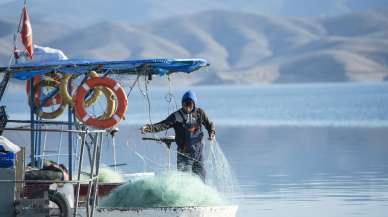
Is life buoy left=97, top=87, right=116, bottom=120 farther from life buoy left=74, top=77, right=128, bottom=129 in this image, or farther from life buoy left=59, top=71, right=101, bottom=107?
life buoy left=59, top=71, right=101, bottom=107

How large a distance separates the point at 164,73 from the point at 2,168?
480cm

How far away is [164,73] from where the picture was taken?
60.5 ft

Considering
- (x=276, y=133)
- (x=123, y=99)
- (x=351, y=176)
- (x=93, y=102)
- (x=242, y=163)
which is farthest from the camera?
(x=276, y=133)

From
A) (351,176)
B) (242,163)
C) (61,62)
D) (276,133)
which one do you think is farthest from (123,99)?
(276,133)

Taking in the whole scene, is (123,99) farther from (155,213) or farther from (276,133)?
(276,133)

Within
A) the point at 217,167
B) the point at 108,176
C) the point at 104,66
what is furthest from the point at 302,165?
the point at 104,66

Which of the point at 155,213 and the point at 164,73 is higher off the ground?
the point at 164,73

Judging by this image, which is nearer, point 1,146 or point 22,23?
point 1,146

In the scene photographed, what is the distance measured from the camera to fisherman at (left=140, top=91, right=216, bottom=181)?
17156 millimetres

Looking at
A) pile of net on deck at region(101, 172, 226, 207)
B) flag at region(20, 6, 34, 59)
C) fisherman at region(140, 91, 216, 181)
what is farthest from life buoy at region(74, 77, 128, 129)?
flag at region(20, 6, 34, 59)

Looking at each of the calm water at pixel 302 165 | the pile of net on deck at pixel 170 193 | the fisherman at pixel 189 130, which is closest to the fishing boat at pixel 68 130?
the pile of net on deck at pixel 170 193

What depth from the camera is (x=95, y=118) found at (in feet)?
55.7

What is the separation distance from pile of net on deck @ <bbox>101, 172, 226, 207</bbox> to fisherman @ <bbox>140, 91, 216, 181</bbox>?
31 cm

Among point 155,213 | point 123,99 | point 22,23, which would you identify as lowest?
point 155,213
